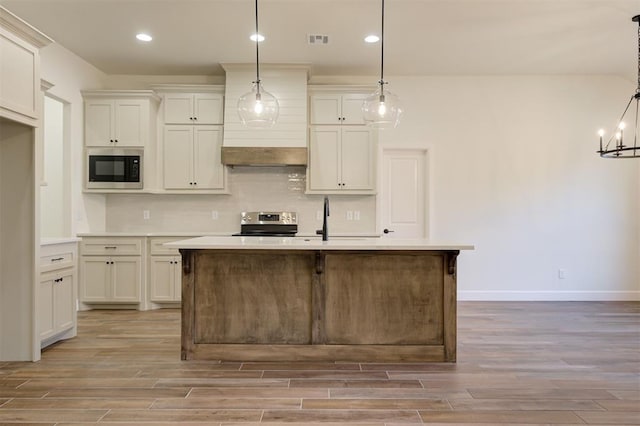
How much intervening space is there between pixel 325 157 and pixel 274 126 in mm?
742

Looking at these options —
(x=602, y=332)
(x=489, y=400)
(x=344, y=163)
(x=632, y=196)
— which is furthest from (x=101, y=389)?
(x=632, y=196)

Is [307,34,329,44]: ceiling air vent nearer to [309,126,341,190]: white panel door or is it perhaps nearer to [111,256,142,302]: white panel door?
[309,126,341,190]: white panel door

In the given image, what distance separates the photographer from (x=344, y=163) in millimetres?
5242

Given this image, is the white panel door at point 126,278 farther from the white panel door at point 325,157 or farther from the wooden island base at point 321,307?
the white panel door at point 325,157

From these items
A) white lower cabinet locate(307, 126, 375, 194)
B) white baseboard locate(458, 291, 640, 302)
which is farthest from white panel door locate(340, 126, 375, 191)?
white baseboard locate(458, 291, 640, 302)

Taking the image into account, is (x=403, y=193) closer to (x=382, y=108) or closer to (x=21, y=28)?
(x=382, y=108)

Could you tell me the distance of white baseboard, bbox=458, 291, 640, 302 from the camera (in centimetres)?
552

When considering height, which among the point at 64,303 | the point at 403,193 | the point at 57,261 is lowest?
the point at 64,303

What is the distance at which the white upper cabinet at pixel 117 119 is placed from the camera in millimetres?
5125

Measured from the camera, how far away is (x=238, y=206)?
5527 millimetres

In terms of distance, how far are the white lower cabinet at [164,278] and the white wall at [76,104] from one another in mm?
1023

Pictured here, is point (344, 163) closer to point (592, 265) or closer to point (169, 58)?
point (169, 58)

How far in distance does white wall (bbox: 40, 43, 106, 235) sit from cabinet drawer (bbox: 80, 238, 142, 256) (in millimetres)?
236

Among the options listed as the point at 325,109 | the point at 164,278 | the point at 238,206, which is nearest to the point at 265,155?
the point at 238,206
